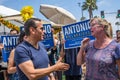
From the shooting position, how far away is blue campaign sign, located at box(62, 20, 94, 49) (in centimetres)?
709

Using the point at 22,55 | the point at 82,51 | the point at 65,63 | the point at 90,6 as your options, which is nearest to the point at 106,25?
the point at 82,51

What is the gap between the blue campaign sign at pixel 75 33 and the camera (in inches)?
279

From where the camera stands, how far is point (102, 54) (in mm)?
4594

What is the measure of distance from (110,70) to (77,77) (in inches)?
130

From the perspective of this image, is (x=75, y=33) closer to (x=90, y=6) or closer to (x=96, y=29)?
(x=96, y=29)

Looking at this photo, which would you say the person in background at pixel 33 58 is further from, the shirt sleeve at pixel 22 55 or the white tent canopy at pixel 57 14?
the white tent canopy at pixel 57 14

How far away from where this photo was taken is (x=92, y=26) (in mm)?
4785

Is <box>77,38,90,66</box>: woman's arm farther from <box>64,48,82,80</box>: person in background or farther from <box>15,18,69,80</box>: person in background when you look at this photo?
<box>64,48,82,80</box>: person in background

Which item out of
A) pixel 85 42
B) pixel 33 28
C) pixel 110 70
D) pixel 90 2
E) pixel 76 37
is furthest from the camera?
pixel 90 2

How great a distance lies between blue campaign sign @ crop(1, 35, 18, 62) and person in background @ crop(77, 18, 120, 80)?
2.95 metres

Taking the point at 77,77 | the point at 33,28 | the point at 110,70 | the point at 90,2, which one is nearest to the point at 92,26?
the point at 110,70

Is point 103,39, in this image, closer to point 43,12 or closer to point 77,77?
point 77,77

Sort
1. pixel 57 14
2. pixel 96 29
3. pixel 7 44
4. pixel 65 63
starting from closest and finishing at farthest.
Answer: pixel 65 63, pixel 96 29, pixel 7 44, pixel 57 14

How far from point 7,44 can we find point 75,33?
1513mm
